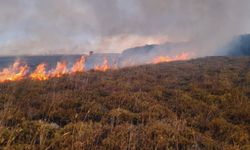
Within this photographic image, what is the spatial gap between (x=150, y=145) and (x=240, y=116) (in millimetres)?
4488

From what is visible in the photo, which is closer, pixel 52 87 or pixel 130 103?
pixel 130 103

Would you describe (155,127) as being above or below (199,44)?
below

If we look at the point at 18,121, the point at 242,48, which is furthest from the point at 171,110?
the point at 242,48

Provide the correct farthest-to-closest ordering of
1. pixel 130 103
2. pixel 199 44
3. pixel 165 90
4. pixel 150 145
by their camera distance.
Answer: pixel 199 44, pixel 165 90, pixel 130 103, pixel 150 145

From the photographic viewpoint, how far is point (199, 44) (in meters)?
58.3

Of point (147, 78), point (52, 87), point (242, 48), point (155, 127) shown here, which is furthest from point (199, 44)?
point (155, 127)

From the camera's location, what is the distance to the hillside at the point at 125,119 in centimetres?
533

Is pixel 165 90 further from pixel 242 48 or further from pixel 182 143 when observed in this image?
pixel 242 48

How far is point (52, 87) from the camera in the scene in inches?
470

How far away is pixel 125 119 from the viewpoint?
753 centimetres

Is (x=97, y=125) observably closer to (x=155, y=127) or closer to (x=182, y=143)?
(x=155, y=127)

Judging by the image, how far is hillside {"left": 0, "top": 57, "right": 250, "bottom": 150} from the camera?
5328mm

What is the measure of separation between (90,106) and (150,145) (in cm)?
342

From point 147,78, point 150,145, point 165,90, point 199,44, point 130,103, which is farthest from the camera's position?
point 199,44
